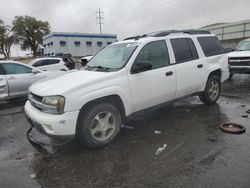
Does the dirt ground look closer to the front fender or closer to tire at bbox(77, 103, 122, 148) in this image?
tire at bbox(77, 103, 122, 148)

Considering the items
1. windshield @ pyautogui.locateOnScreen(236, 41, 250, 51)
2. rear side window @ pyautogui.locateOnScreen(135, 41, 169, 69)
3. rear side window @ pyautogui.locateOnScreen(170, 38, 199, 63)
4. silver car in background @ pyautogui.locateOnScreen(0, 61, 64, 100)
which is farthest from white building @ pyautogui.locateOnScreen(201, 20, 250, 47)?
rear side window @ pyautogui.locateOnScreen(135, 41, 169, 69)

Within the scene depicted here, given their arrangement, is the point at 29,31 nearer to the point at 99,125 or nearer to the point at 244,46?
the point at 244,46

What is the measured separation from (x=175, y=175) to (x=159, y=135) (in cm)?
143

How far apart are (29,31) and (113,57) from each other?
2238 inches

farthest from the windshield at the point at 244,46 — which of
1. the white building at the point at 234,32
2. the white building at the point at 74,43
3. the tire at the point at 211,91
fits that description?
the white building at the point at 74,43

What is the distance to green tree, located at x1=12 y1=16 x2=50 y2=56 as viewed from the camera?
54.8 metres

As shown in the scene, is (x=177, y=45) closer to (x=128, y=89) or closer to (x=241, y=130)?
(x=128, y=89)

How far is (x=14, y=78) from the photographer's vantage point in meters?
8.05

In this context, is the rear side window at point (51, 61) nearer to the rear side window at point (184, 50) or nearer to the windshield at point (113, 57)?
the windshield at point (113, 57)

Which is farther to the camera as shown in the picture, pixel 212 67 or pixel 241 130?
pixel 212 67

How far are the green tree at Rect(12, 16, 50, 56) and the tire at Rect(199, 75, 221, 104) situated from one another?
183 ft

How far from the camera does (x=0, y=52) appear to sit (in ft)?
184

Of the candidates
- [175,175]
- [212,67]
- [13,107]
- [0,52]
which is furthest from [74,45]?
[175,175]

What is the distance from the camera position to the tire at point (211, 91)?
6.22 meters
